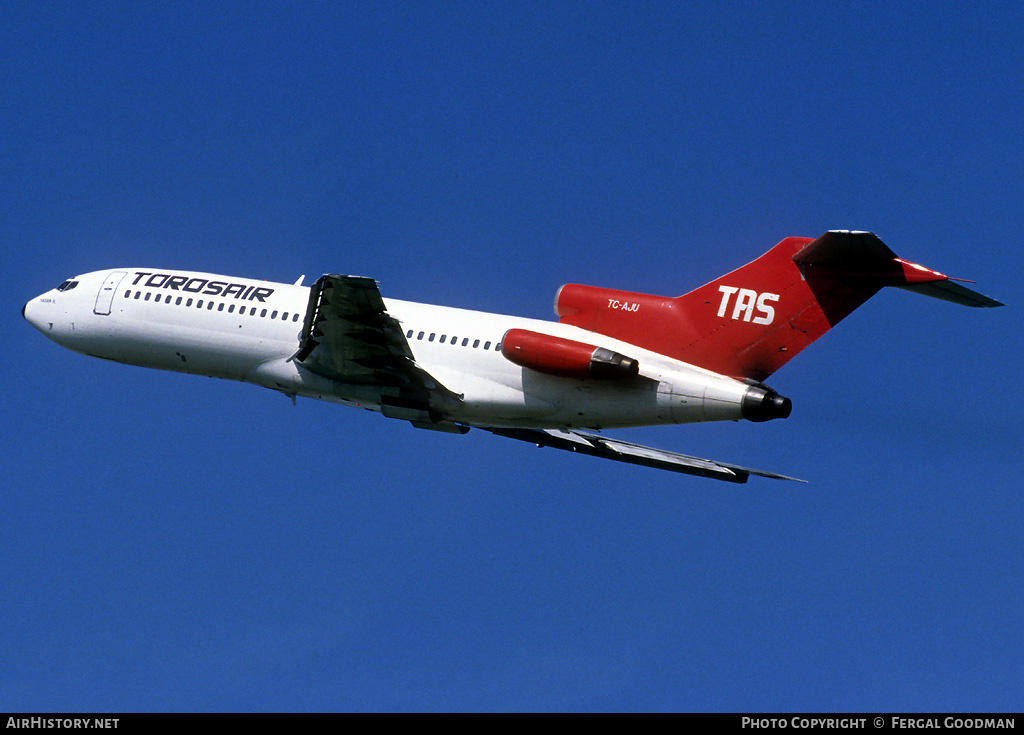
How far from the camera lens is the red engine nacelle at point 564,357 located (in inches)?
1172

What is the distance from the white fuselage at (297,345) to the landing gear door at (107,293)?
0.04 metres

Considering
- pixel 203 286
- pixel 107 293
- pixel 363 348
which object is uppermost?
pixel 107 293

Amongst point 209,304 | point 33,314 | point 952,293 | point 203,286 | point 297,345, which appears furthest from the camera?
point 33,314

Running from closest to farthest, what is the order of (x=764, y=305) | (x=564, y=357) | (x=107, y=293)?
(x=764, y=305), (x=564, y=357), (x=107, y=293)

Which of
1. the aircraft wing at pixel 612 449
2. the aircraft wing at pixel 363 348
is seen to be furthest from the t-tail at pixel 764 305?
the aircraft wing at pixel 612 449

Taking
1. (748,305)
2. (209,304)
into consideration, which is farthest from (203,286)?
(748,305)

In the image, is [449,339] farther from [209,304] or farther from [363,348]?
[209,304]

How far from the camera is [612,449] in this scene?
36156 millimetres

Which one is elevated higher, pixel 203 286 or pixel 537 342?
pixel 203 286

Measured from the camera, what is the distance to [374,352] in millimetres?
32219

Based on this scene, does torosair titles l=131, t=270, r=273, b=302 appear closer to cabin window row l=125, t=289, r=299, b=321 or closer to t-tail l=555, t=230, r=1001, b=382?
cabin window row l=125, t=289, r=299, b=321

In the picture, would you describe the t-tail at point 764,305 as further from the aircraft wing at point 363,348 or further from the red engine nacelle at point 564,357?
the aircraft wing at point 363,348

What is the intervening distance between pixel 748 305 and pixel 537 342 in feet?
17.3

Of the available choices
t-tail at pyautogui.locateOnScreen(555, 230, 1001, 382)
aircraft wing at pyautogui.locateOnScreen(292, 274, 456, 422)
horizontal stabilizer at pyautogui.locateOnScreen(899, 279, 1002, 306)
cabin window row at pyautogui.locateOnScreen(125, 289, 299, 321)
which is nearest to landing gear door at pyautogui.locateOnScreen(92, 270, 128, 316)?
cabin window row at pyautogui.locateOnScreen(125, 289, 299, 321)
